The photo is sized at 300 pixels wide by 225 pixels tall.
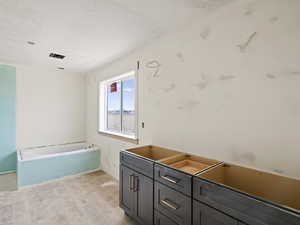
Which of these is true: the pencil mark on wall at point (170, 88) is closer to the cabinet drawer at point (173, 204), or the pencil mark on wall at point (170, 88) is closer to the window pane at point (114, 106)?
the cabinet drawer at point (173, 204)

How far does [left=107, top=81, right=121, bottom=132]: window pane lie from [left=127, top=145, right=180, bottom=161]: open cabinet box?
141 cm

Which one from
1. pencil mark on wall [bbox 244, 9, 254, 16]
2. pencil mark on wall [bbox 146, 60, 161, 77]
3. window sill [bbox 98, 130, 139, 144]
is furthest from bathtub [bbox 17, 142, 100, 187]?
pencil mark on wall [bbox 244, 9, 254, 16]

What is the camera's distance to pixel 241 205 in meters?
1.03

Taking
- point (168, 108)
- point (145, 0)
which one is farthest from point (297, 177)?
point (145, 0)

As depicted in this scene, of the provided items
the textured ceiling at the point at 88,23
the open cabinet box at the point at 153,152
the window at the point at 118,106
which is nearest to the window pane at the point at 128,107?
the window at the point at 118,106

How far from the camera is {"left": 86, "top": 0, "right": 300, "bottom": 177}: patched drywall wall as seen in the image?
1258mm

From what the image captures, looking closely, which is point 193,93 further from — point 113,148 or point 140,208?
point 113,148

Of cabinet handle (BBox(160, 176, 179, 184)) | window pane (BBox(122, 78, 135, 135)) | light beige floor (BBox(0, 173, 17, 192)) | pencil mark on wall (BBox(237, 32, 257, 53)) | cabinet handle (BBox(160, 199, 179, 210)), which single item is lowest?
light beige floor (BBox(0, 173, 17, 192))

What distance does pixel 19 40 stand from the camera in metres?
2.32

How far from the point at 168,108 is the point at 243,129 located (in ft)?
3.13

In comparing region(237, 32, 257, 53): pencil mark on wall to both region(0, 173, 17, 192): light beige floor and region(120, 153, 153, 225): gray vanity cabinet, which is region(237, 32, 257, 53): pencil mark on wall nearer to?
region(120, 153, 153, 225): gray vanity cabinet

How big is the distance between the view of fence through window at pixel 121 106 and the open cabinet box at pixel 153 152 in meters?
0.85

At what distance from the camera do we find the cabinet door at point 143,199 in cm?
168

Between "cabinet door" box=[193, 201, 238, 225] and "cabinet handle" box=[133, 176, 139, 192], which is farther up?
"cabinet door" box=[193, 201, 238, 225]
